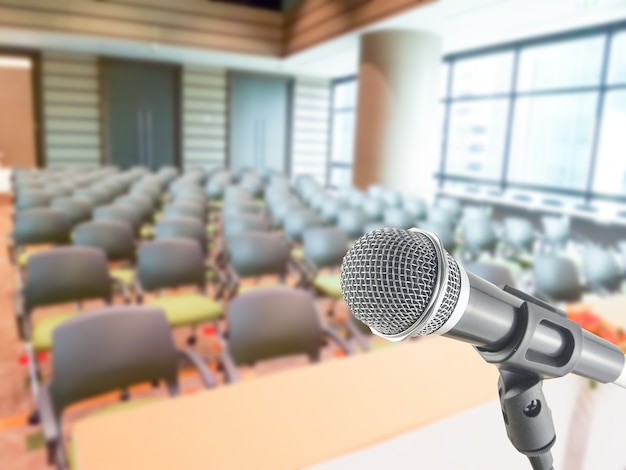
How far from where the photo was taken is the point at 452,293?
0.49 m

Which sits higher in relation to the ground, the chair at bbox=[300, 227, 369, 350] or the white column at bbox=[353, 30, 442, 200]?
the white column at bbox=[353, 30, 442, 200]

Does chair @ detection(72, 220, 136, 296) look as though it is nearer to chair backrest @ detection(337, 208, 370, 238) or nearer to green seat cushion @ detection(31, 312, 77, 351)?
green seat cushion @ detection(31, 312, 77, 351)

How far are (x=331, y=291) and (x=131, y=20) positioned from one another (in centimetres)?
812

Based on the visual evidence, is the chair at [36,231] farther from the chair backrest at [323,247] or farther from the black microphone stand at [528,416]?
the black microphone stand at [528,416]

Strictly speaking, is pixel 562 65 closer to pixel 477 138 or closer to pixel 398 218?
pixel 477 138

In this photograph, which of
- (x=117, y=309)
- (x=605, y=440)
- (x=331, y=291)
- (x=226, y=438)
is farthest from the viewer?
(x=331, y=291)

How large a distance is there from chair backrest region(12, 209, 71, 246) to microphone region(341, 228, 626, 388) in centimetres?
459

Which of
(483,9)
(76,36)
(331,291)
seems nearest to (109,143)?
(76,36)

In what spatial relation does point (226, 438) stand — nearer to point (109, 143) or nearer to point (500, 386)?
point (500, 386)

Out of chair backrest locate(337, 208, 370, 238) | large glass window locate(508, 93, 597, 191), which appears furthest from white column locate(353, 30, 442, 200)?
chair backrest locate(337, 208, 370, 238)

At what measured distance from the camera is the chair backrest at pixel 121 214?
472 cm

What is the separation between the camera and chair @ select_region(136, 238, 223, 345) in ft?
10.3

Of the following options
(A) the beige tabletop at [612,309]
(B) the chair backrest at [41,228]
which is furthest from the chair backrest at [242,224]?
(A) the beige tabletop at [612,309]

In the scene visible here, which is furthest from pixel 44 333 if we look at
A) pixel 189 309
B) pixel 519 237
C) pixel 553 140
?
pixel 553 140
